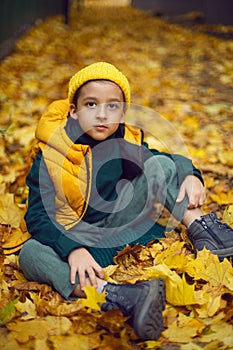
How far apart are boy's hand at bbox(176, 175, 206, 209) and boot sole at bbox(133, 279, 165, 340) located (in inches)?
28.3

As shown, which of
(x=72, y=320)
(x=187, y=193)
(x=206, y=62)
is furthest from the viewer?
(x=206, y=62)

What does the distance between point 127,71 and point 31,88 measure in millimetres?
1535

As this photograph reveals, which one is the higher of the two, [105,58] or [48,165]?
[48,165]

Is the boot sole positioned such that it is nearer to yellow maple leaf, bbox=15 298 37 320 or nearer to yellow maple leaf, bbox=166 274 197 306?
yellow maple leaf, bbox=166 274 197 306

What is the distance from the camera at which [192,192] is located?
8.38 ft

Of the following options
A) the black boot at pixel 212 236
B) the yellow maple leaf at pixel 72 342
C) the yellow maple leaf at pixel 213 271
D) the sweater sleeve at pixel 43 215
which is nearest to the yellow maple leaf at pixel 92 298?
the yellow maple leaf at pixel 72 342

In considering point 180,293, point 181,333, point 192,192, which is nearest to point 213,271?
point 180,293

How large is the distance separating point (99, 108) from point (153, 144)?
1495 millimetres

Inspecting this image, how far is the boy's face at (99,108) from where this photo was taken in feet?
7.81

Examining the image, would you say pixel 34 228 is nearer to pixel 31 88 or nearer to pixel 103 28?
pixel 31 88

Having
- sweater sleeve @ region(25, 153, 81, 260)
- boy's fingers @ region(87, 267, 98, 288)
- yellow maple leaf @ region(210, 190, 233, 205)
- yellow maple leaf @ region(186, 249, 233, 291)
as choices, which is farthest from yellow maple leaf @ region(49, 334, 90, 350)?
yellow maple leaf @ region(210, 190, 233, 205)

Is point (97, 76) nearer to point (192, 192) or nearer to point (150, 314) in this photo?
point (192, 192)

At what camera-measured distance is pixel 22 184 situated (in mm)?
3316

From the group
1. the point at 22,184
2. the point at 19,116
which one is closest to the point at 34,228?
the point at 22,184
